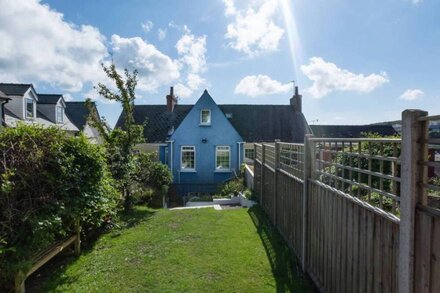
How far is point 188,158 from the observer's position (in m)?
20.5

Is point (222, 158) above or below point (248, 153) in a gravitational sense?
below

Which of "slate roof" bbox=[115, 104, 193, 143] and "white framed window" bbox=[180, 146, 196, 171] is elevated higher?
"slate roof" bbox=[115, 104, 193, 143]

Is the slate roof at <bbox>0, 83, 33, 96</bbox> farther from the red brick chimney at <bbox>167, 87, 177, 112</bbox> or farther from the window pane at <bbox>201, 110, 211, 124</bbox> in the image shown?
the window pane at <bbox>201, 110, 211, 124</bbox>

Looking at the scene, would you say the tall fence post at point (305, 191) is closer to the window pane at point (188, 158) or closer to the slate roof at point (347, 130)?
the window pane at point (188, 158)

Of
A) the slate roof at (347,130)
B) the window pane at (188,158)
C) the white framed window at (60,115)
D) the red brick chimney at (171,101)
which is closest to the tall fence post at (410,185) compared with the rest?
the window pane at (188,158)

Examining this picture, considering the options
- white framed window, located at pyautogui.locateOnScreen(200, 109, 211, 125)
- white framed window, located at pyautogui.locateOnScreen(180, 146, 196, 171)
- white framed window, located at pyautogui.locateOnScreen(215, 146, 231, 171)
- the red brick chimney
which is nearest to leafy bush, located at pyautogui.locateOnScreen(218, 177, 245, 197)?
white framed window, located at pyautogui.locateOnScreen(215, 146, 231, 171)

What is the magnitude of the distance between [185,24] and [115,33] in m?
3.27

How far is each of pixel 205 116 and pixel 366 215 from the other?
17668 millimetres

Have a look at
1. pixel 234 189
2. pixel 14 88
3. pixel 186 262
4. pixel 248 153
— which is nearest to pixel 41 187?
pixel 186 262

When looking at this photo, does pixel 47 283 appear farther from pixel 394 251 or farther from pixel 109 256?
pixel 394 251

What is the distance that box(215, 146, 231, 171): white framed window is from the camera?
20344mm

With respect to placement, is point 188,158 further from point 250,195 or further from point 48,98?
point 48,98

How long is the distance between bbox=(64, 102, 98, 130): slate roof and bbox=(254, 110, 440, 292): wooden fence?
2557cm

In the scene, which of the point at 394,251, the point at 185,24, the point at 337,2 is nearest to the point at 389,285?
the point at 394,251
